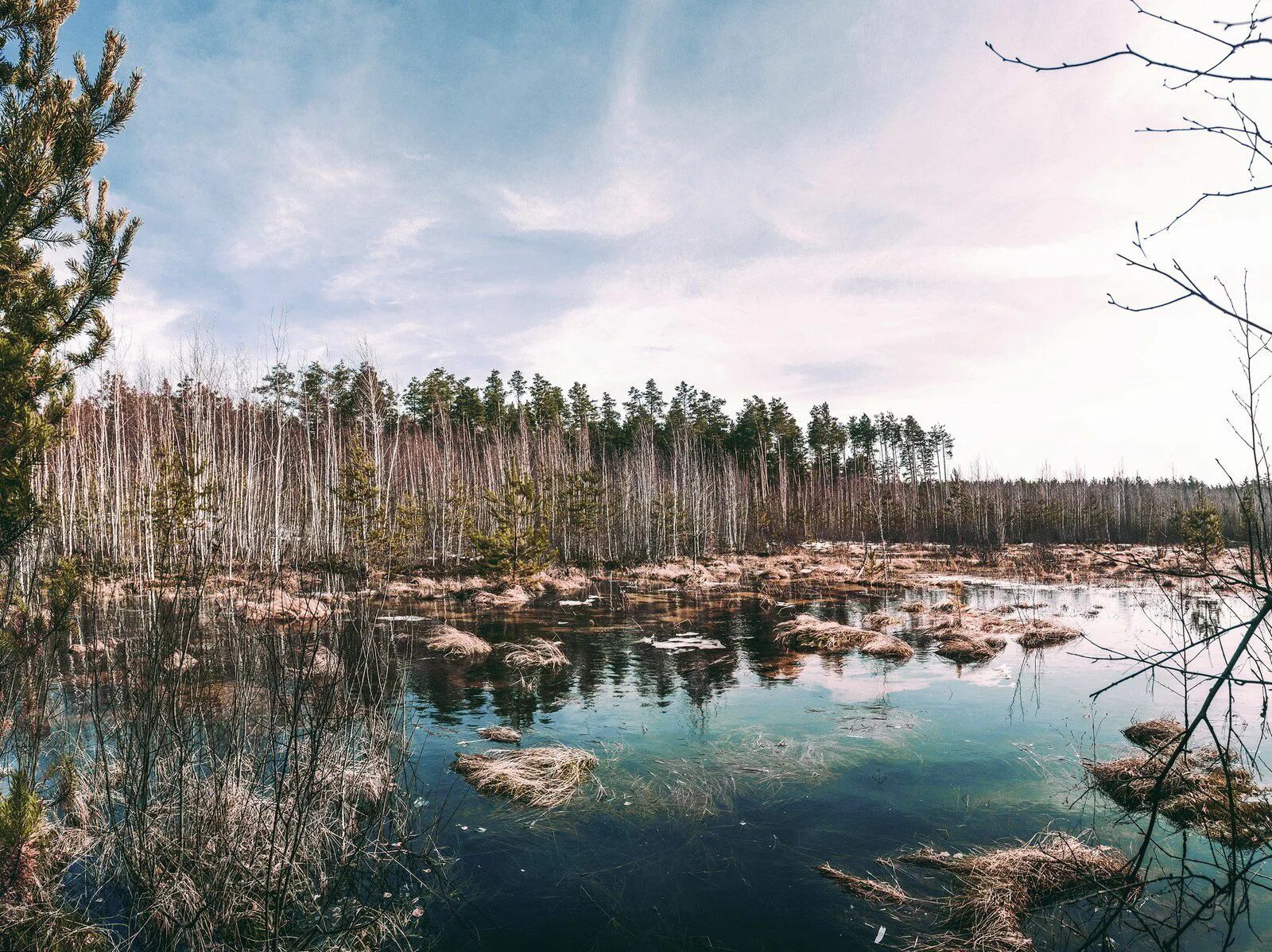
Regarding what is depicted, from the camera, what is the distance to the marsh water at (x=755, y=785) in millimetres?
5465

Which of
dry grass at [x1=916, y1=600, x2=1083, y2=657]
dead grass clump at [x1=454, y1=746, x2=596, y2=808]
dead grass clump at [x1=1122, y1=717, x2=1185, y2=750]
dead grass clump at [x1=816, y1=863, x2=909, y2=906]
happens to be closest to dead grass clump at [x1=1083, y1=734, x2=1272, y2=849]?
dead grass clump at [x1=1122, y1=717, x2=1185, y2=750]

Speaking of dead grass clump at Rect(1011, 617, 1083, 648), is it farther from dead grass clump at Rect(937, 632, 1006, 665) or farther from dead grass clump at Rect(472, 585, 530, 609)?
dead grass clump at Rect(472, 585, 530, 609)

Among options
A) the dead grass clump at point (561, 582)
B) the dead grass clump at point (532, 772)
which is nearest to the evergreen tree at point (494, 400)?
the dead grass clump at point (561, 582)

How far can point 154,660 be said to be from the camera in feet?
14.3

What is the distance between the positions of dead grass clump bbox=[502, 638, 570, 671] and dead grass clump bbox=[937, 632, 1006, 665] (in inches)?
326

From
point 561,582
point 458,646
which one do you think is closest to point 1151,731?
point 458,646

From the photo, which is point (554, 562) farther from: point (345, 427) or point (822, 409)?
point (822, 409)

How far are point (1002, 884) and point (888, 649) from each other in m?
9.60

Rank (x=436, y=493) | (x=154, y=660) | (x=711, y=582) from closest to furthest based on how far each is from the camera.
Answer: (x=154, y=660) → (x=711, y=582) → (x=436, y=493)

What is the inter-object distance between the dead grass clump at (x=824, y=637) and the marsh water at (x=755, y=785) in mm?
990

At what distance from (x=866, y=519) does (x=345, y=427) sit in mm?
40259

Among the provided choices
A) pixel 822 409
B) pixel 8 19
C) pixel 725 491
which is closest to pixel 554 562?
pixel 725 491

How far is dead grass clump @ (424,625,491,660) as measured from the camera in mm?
14328

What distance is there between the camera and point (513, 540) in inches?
998
